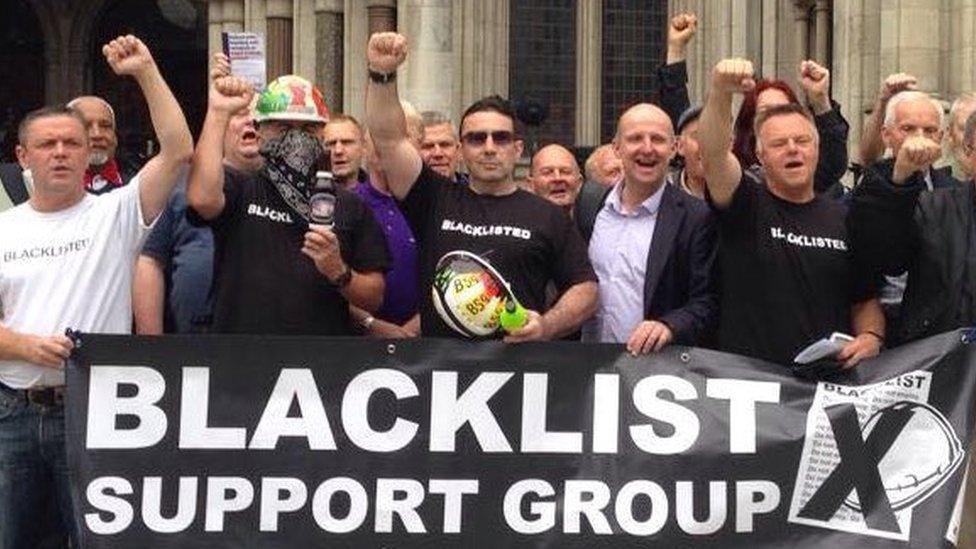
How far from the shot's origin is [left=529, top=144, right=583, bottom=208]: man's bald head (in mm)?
9047

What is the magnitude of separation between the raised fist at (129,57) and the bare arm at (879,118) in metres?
3.32

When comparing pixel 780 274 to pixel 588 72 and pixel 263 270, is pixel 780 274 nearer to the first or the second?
pixel 263 270

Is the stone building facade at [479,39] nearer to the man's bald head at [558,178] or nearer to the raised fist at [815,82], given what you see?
the man's bald head at [558,178]

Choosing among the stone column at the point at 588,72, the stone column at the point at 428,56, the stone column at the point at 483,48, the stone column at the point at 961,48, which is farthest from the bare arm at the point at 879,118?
the stone column at the point at 588,72

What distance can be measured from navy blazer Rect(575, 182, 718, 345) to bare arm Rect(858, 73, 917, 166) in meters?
1.19

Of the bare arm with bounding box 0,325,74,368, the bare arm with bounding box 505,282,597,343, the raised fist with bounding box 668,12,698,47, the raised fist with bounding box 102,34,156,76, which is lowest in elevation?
the bare arm with bounding box 0,325,74,368

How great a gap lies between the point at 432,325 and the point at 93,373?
135 centimetres

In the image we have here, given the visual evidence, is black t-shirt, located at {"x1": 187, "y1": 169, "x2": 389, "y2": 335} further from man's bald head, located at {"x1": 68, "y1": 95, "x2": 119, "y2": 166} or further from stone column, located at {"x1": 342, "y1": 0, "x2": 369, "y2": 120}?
stone column, located at {"x1": 342, "y1": 0, "x2": 369, "y2": 120}

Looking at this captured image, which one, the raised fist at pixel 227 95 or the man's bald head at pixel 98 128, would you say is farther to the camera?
the man's bald head at pixel 98 128

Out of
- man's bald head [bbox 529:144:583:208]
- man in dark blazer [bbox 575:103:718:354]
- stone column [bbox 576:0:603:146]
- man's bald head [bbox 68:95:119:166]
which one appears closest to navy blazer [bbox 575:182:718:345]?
man in dark blazer [bbox 575:103:718:354]

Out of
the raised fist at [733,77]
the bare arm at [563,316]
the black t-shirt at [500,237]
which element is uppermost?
the raised fist at [733,77]

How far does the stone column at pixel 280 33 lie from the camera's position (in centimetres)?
2389

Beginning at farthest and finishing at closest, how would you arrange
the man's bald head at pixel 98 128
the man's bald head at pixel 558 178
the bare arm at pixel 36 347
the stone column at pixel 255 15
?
the stone column at pixel 255 15 < the man's bald head at pixel 558 178 < the man's bald head at pixel 98 128 < the bare arm at pixel 36 347

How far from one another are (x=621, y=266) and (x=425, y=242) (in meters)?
0.82
